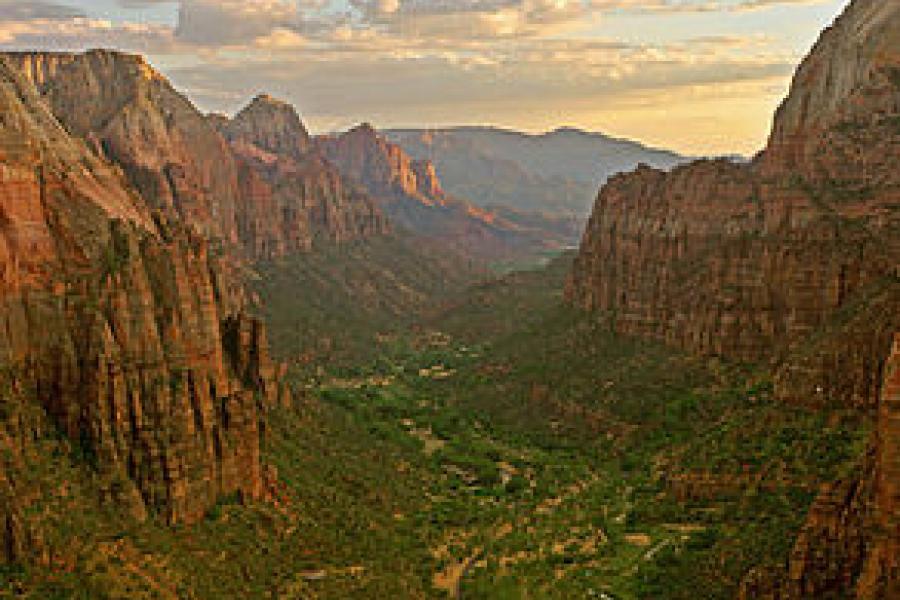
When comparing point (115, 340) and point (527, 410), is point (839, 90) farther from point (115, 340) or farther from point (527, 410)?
point (115, 340)

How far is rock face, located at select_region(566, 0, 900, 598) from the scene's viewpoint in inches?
1489

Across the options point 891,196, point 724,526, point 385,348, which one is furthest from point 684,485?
point 385,348

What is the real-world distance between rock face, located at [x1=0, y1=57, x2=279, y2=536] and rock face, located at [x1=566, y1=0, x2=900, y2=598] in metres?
32.7

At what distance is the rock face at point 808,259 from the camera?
124 ft

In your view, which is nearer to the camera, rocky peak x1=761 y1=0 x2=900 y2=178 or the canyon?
the canyon

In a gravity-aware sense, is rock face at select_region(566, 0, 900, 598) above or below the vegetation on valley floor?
above

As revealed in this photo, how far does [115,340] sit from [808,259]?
192 feet

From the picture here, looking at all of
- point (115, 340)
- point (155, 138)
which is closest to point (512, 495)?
point (115, 340)

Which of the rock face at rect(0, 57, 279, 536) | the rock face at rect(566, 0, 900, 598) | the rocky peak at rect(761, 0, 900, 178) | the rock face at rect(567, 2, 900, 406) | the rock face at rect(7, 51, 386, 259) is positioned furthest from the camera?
the rock face at rect(7, 51, 386, 259)

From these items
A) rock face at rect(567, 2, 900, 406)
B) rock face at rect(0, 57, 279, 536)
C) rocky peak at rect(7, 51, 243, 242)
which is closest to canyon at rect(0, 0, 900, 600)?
rock face at rect(0, 57, 279, 536)

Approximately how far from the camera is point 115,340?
4766 cm

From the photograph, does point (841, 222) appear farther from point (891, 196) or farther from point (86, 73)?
point (86, 73)

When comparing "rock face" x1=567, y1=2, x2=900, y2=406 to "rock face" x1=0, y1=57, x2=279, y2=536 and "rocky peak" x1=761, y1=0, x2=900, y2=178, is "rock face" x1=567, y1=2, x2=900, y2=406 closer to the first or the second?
"rocky peak" x1=761, y1=0, x2=900, y2=178

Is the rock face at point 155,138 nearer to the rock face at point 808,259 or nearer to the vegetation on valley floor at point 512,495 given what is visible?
the vegetation on valley floor at point 512,495
